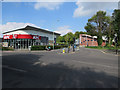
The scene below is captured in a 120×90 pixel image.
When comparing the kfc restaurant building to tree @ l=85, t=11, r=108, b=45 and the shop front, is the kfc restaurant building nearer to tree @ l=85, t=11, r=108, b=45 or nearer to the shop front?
the shop front

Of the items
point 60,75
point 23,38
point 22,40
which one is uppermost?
point 23,38

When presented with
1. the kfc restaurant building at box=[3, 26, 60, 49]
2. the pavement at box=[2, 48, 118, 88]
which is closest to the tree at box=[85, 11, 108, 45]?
the kfc restaurant building at box=[3, 26, 60, 49]

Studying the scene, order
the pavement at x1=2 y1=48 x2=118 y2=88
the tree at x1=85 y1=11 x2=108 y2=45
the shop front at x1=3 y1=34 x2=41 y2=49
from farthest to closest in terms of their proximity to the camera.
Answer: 1. the tree at x1=85 y1=11 x2=108 y2=45
2. the shop front at x1=3 y1=34 x2=41 y2=49
3. the pavement at x1=2 y1=48 x2=118 y2=88

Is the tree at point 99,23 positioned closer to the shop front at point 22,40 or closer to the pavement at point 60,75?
the shop front at point 22,40

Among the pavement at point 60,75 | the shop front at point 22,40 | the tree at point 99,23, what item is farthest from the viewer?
the tree at point 99,23

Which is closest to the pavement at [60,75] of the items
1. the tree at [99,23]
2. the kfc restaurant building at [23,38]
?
the kfc restaurant building at [23,38]

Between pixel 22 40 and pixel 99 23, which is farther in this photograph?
pixel 99 23

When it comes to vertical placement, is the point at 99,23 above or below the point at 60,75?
above

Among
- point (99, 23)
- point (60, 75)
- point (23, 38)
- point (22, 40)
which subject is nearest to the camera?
point (60, 75)

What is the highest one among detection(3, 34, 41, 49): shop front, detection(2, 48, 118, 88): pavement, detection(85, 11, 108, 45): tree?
detection(85, 11, 108, 45): tree

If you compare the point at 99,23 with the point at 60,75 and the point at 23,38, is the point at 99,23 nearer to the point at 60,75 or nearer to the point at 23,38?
the point at 23,38

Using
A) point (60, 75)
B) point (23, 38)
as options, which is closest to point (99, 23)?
point (23, 38)

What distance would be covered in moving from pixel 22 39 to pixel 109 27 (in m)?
40.4

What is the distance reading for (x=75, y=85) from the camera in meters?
4.10
